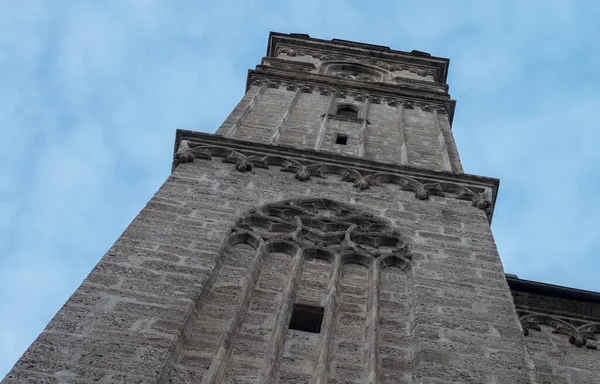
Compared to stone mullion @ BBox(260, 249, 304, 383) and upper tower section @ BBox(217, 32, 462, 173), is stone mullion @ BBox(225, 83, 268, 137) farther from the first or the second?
stone mullion @ BBox(260, 249, 304, 383)

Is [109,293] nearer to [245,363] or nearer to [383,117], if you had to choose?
[245,363]

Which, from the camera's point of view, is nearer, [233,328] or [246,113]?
[233,328]

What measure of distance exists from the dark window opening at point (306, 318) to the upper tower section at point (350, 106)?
16.7ft

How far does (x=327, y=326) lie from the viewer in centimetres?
738

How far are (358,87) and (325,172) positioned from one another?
8.23m

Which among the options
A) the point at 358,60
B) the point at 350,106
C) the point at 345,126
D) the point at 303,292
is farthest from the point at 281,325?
the point at 358,60

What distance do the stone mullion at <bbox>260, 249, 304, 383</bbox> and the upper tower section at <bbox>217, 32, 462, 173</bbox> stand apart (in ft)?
14.7

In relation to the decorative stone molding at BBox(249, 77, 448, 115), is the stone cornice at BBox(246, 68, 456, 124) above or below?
above

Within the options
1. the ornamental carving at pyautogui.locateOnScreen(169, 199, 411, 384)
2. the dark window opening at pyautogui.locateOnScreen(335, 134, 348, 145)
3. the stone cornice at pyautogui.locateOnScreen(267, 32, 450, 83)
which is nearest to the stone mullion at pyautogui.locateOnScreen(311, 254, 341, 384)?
the ornamental carving at pyautogui.locateOnScreen(169, 199, 411, 384)

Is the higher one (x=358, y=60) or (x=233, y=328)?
(x=358, y=60)

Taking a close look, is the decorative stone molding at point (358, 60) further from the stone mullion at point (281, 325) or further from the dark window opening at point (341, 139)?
the stone mullion at point (281, 325)

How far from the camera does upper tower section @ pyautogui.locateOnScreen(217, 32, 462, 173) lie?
46.0 feet

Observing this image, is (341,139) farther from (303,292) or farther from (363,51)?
(363,51)

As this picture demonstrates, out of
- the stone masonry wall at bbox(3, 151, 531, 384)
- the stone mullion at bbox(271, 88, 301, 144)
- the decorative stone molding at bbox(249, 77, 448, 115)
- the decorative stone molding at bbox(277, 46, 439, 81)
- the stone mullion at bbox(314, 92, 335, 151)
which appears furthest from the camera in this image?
the decorative stone molding at bbox(277, 46, 439, 81)
